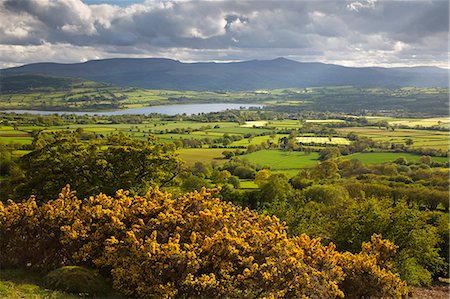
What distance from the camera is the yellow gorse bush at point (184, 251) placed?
43.0ft

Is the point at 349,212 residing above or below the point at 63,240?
below

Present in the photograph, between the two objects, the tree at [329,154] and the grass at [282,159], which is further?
the tree at [329,154]

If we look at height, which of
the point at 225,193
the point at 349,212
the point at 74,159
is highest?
the point at 74,159

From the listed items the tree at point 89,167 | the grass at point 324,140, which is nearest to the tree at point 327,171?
the grass at point 324,140

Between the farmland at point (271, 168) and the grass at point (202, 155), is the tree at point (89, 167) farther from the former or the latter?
the grass at point (202, 155)

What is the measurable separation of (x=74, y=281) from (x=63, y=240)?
1.93 meters

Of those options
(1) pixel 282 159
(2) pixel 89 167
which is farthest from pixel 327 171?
(2) pixel 89 167

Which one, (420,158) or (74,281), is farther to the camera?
(420,158)

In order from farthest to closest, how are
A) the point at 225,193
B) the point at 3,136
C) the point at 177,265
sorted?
1. the point at 3,136
2. the point at 225,193
3. the point at 177,265

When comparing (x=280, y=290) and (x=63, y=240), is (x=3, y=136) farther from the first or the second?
(x=280, y=290)

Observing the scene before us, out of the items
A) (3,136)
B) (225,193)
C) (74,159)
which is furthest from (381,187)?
(3,136)

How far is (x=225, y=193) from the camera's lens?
48.7 meters

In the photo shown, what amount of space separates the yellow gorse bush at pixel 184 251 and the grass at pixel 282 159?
5530cm

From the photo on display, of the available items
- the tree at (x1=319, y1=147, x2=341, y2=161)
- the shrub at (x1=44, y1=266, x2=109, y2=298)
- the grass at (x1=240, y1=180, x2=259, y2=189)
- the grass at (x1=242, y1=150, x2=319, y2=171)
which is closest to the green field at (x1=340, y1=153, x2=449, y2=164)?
the tree at (x1=319, y1=147, x2=341, y2=161)
